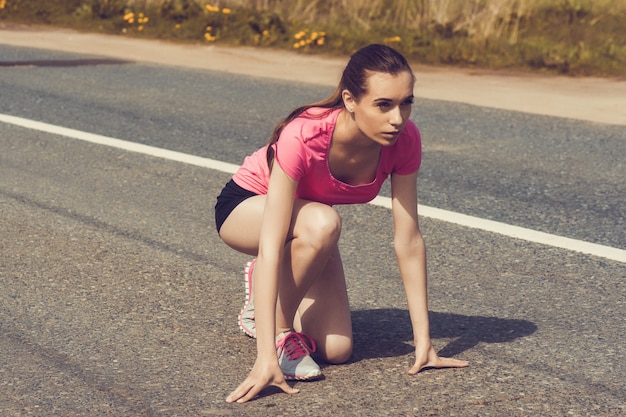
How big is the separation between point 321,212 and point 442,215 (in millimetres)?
2436

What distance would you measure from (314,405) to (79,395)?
0.74m

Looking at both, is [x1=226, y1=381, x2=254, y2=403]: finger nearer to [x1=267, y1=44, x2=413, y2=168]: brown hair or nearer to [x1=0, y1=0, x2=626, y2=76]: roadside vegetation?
[x1=267, y1=44, x2=413, y2=168]: brown hair

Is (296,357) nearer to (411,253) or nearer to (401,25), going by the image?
(411,253)

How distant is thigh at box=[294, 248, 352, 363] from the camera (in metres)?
4.05

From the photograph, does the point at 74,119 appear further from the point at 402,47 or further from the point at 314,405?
the point at 314,405

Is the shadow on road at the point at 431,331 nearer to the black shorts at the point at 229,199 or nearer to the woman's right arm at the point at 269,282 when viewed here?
the woman's right arm at the point at 269,282

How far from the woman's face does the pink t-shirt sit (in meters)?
0.17

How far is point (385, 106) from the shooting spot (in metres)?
3.71

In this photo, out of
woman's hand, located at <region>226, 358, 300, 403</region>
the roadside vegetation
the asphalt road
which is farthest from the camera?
the roadside vegetation

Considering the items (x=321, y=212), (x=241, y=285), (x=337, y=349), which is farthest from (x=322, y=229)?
(x=241, y=285)

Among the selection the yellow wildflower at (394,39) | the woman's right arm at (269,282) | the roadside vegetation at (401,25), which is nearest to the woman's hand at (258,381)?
the woman's right arm at (269,282)

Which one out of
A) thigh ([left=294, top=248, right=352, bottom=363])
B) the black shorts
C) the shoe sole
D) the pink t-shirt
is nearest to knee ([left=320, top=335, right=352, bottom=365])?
thigh ([left=294, top=248, right=352, bottom=363])

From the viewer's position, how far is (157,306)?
184 inches

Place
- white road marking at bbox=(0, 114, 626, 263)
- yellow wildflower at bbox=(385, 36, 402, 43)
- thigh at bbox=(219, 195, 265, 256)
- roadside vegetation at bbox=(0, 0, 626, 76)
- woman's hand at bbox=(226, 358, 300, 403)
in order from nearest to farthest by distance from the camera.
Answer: woman's hand at bbox=(226, 358, 300, 403)
thigh at bbox=(219, 195, 265, 256)
white road marking at bbox=(0, 114, 626, 263)
roadside vegetation at bbox=(0, 0, 626, 76)
yellow wildflower at bbox=(385, 36, 402, 43)
